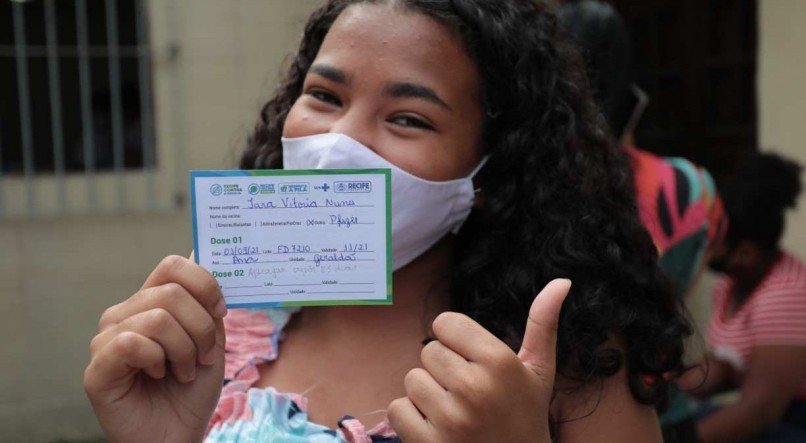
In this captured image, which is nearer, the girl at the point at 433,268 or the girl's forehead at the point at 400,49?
the girl at the point at 433,268

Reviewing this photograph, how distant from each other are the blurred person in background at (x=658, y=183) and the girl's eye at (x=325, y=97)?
81cm

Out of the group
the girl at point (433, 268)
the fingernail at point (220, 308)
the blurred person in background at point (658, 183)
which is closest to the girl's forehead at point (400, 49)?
the girl at point (433, 268)

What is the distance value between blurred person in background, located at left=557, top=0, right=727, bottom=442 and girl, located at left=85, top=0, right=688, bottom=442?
1.91 ft

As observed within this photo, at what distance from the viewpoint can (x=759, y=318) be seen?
3.19 meters

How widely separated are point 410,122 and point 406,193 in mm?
125

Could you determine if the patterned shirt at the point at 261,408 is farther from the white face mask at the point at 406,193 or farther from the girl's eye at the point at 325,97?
the girl's eye at the point at 325,97

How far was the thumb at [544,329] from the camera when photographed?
1.31 m

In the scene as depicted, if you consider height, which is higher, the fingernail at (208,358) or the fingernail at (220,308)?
the fingernail at (220,308)

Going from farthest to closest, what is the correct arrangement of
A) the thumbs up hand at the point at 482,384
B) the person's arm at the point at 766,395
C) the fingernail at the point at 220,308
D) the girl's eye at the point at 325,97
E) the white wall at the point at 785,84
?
1. the white wall at the point at 785,84
2. the person's arm at the point at 766,395
3. the girl's eye at the point at 325,97
4. the fingernail at the point at 220,308
5. the thumbs up hand at the point at 482,384

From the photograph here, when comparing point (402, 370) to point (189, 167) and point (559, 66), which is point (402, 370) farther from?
point (189, 167)

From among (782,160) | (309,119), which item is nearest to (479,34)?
(309,119)

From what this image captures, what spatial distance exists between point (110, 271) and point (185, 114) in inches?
33.6

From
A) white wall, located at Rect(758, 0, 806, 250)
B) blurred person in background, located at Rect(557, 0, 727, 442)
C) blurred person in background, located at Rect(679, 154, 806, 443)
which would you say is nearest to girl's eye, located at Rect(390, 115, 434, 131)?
blurred person in background, located at Rect(557, 0, 727, 442)

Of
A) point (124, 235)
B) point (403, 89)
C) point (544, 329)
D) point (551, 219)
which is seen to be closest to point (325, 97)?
point (403, 89)
